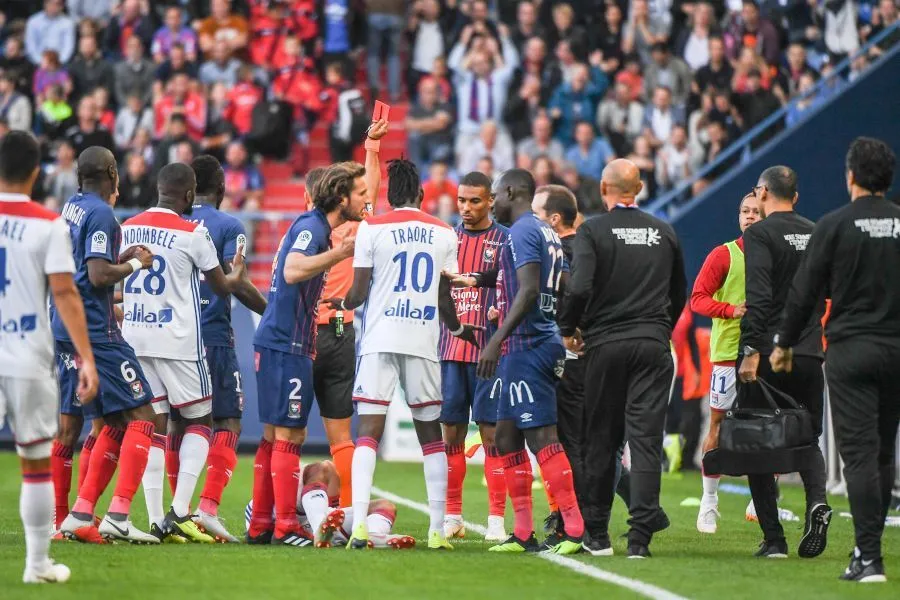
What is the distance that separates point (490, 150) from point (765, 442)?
1310 centimetres

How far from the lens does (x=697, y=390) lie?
61.5 ft

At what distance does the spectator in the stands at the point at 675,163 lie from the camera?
21328mm

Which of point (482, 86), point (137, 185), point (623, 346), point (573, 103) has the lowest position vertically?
point (623, 346)

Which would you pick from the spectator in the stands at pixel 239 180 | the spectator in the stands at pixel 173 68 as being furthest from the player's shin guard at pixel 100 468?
the spectator in the stands at pixel 173 68

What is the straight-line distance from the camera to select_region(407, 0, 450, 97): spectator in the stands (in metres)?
24.2

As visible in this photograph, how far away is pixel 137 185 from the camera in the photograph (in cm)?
2131

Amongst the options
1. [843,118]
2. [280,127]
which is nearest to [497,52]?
[280,127]

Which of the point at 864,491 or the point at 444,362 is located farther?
the point at 444,362

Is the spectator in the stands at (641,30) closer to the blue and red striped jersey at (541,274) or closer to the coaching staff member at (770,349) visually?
the coaching staff member at (770,349)

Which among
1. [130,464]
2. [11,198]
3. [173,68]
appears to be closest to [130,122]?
[173,68]

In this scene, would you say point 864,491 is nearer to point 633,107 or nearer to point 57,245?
point 57,245

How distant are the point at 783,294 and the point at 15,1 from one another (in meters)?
19.3

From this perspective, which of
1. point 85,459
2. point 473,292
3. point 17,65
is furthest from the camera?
point 17,65

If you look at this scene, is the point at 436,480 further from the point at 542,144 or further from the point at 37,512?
the point at 542,144
